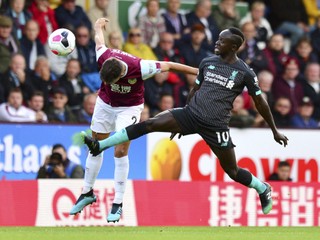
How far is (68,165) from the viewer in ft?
61.7

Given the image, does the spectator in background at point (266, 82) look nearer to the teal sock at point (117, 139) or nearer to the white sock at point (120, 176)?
the white sock at point (120, 176)

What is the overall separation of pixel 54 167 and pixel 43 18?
2.99m

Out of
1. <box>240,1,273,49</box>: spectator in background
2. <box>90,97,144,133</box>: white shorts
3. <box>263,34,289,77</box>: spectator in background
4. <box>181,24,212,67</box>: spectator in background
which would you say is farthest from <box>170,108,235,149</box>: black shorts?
<box>240,1,273,49</box>: spectator in background

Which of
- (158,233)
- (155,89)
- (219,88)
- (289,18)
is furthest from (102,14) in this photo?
(158,233)

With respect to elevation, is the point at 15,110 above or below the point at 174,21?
below

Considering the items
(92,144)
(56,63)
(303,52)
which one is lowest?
(92,144)

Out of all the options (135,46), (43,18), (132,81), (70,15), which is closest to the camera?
(132,81)

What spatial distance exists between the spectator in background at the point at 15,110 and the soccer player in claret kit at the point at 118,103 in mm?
3698

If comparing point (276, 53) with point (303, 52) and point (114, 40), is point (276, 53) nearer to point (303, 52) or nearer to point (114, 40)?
point (303, 52)

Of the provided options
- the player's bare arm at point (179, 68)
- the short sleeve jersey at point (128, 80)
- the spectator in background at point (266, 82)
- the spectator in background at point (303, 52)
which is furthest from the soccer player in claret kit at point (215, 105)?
the spectator in background at point (303, 52)

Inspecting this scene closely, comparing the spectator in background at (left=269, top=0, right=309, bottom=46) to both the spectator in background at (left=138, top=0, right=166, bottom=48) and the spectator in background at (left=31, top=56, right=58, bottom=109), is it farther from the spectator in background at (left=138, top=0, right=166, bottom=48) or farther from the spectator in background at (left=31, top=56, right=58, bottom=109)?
the spectator in background at (left=31, top=56, right=58, bottom=109)

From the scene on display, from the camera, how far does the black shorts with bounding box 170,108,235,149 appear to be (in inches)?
561

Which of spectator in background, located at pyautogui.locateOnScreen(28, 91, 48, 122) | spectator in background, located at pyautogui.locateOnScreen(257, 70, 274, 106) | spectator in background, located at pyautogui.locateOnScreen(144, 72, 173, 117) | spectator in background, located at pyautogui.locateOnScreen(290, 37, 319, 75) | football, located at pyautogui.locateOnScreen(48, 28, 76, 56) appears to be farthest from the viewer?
spectator in background, located at pyautogui.locateOnScreen(290, 37, 319, 75)

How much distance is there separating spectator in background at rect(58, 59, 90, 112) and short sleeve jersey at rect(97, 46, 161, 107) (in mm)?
4551
